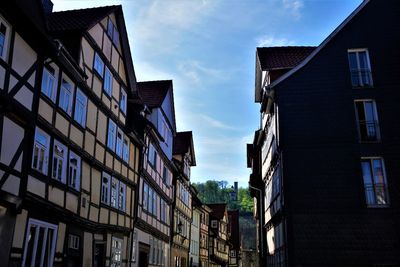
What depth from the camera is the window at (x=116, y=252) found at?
19.5 m

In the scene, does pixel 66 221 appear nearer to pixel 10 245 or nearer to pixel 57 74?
pixel 10 245

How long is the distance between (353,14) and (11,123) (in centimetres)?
1725

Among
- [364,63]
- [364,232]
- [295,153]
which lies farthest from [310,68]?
[364,232]

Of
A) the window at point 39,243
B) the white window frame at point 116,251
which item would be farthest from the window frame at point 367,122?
the window at point 39,243

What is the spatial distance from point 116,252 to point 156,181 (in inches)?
329

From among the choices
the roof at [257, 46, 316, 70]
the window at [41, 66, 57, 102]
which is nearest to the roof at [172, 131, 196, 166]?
the roof at [257, 46, 316, 70]

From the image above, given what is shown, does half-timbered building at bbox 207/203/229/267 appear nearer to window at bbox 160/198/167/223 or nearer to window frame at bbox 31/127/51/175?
window at bbox 160/198/167/223

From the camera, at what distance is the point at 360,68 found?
21.8 meters

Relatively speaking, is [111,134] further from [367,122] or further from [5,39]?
[367,122]

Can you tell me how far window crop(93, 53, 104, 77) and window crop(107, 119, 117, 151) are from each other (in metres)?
2.24

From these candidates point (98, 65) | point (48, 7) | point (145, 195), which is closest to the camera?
point (48, 7)

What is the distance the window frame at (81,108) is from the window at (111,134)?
2.71 meters

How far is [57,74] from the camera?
14.9m

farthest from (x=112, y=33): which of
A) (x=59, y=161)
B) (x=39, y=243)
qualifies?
(x=39, y=243)
